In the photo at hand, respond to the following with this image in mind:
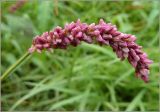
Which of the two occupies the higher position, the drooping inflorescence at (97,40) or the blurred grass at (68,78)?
the blurred grass at (68,78)

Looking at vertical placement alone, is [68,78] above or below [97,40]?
above

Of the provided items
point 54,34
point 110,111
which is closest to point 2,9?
point 110,111

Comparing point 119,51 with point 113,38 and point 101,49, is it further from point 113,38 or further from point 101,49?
point 101,49

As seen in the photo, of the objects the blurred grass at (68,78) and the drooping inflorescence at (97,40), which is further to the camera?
the blurred grass at (68,78)

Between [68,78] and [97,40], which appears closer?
[97,40]
